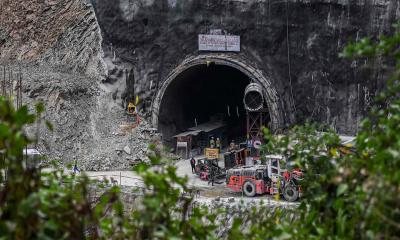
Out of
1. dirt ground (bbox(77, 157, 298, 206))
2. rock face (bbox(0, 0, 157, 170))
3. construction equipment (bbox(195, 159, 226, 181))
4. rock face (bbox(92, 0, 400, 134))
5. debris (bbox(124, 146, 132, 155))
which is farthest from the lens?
rock face (bbox(0, 0, 157, 170))

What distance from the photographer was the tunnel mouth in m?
36.1

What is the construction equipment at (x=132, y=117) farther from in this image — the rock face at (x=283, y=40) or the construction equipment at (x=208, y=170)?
the construction equipment at (x=208, y=170)

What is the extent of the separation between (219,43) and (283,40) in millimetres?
3348

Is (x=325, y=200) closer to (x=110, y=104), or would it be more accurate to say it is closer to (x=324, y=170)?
(x=324, y=170)

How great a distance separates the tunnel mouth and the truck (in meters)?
9.46

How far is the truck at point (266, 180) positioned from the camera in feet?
79.0

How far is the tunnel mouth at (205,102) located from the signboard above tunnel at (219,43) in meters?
0.96

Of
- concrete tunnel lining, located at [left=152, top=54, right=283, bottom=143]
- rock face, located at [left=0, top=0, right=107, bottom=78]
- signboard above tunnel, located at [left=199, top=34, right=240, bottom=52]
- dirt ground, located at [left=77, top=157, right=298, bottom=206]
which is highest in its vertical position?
rock face, located at [left=0, top=0, right=107, bottom=78]

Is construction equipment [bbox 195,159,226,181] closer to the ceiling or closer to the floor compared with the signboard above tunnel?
closer to the floor

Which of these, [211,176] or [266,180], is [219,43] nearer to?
[211,176]

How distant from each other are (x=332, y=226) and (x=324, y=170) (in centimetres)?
103

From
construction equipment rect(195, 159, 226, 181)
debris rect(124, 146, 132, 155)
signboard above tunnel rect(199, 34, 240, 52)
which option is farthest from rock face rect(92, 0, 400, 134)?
construction equipment rect(195, 159, 226, 181)

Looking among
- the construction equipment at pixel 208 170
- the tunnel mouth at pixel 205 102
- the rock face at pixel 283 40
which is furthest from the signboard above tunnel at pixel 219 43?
the construction equipment at pixel 208 170

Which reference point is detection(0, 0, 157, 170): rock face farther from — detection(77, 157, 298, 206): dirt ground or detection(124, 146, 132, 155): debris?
detection(77, 157, 298, 206): dirt ground
